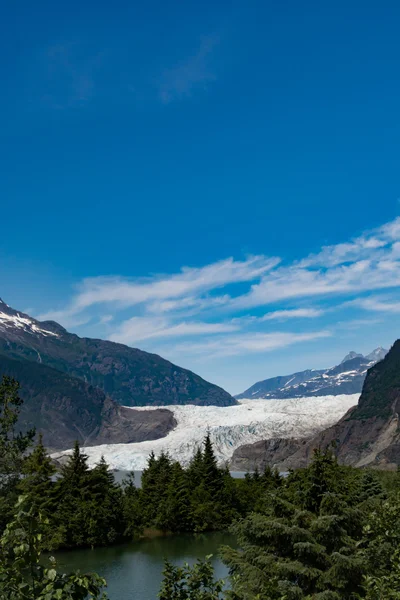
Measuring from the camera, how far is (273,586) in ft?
40.1

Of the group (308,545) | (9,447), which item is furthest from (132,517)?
(308,545)

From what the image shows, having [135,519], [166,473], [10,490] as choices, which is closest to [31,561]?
[10,490]

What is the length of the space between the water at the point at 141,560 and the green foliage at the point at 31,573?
32825mm

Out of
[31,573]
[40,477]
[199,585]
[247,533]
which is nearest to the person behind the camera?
[31,573]

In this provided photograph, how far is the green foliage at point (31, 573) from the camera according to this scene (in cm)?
625

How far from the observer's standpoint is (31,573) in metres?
6.45

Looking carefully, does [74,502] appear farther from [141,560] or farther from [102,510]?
[141,560]

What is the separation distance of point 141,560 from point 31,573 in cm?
4730

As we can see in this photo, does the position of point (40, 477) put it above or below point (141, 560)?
above

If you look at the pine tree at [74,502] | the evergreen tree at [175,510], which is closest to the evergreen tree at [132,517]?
the evergreen tree at [175,510]

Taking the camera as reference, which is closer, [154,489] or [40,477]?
[40,477]

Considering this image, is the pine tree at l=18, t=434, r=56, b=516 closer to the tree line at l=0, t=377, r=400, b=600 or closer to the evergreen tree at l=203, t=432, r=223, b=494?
the tree line at l=0, t=377, r=400, b=600

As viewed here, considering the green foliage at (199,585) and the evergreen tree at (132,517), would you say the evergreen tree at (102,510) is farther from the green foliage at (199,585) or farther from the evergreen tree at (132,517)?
the green foliage at (199,585)

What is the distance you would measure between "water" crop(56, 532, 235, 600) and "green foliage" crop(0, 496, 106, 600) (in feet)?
108
